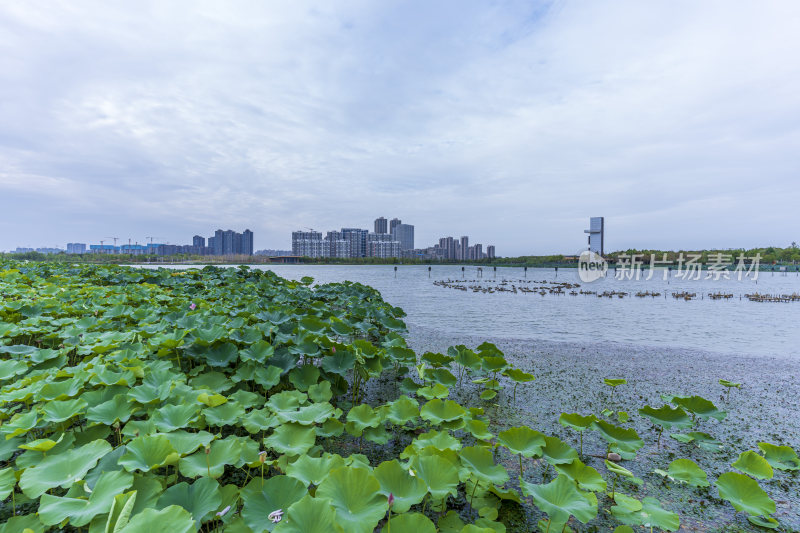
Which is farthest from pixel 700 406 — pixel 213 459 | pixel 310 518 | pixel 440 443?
pixel 213 459

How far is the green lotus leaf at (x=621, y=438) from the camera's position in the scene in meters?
2.54

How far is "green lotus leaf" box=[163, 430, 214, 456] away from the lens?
174 centimetres

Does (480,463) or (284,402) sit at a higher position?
(284,402)

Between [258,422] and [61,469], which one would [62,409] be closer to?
[61,469]

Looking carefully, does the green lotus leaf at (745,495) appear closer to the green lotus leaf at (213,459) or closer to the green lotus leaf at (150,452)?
the green lotus leaf at (213,459)

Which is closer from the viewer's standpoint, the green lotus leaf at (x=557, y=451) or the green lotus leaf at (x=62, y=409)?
the green lotus leaf at (x=62, y=409)

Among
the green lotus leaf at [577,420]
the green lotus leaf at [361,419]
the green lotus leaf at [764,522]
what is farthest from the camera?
the green lotus leaf at [577,420]

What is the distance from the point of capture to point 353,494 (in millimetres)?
1422

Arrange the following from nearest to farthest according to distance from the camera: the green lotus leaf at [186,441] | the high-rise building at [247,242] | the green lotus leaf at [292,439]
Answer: the green lotus leaf at [186,441]
the green lotus leaf at [292,439]
the high-rise building at [247,242]

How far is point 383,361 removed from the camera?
3.70 m

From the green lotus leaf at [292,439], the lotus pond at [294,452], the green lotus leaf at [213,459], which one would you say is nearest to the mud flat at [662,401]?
the lotus pond at [294,452]

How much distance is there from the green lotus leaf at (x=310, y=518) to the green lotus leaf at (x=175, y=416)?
1.05 metres

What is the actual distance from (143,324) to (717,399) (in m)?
7.02

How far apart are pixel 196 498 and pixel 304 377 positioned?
65.0 inches
